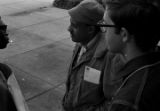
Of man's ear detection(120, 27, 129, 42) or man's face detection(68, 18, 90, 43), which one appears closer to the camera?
man's ear detection(120, 27, 129, 42)

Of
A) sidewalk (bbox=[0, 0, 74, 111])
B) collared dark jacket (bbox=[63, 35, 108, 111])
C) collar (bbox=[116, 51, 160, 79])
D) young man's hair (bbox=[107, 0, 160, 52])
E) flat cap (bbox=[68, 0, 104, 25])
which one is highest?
young man's hair (bbox=[107, 0, 160, 52])

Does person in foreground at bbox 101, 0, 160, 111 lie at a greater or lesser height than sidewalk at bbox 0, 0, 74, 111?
greater

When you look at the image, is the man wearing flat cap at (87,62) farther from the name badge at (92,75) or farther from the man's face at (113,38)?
the man's face at (113,38)

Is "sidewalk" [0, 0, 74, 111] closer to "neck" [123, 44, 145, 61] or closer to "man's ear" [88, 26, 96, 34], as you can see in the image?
"man's ear" [88, 26, 96, 34]

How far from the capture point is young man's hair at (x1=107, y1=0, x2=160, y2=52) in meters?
1.50

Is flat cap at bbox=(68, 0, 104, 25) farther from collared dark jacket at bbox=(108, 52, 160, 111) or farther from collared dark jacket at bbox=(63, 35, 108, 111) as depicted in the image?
collared dark jacket at bbox=(108, 52, 160, 111)

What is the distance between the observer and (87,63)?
2650 mm

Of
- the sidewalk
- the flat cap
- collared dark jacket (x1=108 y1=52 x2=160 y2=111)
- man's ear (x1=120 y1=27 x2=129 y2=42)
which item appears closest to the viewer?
collared dark jacket (x1=108 y1=52 x2=160 y2=111)

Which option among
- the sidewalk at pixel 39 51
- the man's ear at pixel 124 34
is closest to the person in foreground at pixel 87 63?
the man's ear at pixel 124 34

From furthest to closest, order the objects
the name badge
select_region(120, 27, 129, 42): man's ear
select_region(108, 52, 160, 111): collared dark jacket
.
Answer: the name badge
select_region(120, 27, 129, 42): man's ear
select_region(108, 52, 160, 111): collared dark jacket

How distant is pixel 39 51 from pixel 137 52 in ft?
17.1

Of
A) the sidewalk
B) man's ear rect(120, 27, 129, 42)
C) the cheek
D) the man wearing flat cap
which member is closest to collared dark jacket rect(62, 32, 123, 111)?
the man wearing flat cap

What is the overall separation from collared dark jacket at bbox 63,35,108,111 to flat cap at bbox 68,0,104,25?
0.54 feet

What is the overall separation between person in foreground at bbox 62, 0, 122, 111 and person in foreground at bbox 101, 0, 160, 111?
2.95 feet
